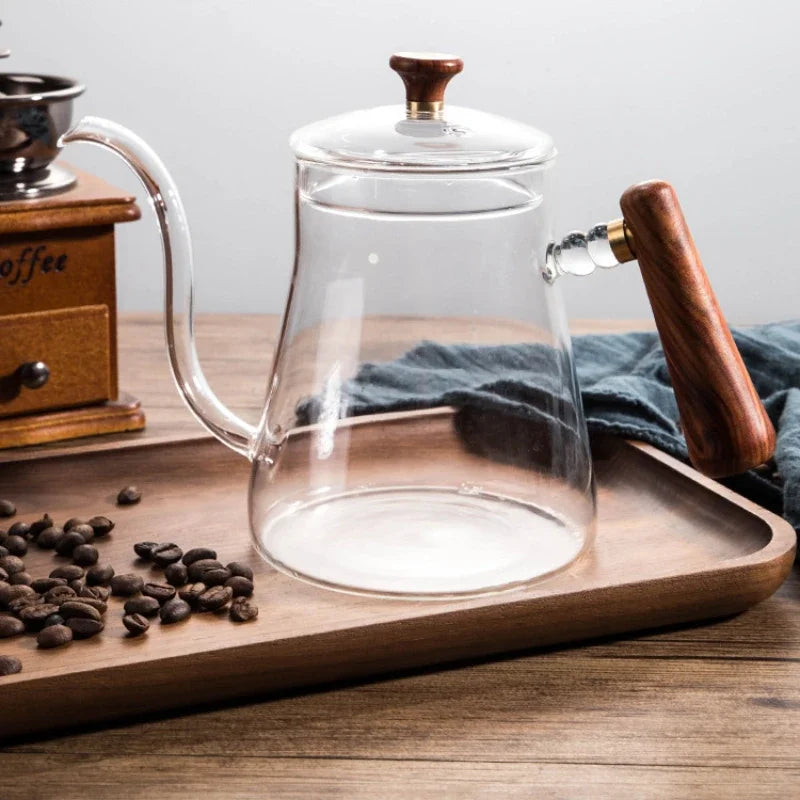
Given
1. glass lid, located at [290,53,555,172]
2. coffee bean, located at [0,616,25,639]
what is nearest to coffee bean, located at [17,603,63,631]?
coffee bean, located at [0,616,25,639]

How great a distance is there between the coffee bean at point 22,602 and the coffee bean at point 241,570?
0.34ft

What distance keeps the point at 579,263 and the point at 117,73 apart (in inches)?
42.9

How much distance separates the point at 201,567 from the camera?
709mm

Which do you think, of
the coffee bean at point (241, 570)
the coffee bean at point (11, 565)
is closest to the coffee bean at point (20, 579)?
the coffee bean at point (11, 565)

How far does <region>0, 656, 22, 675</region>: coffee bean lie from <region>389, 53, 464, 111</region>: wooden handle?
14.0 inches

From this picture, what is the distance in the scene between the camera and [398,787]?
1.82 feet

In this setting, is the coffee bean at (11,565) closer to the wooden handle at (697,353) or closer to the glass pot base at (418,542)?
the glass pot base at (418,542)

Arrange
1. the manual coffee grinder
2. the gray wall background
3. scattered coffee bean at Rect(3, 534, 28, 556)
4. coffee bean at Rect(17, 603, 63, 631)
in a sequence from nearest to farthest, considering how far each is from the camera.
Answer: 1. coffee bean at Rect(17, 603, 63, 631)
2. scattered coffee bean at Rect(3, 534, 28, 556)
3. the manual coffee grinder
4. the gray wall background

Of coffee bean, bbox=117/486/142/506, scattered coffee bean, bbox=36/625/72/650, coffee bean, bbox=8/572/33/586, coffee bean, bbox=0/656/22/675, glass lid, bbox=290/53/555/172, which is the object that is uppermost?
glass lid, bbox=290/53/555/172

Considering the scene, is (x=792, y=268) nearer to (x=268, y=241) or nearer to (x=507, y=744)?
(x=268, y=241)

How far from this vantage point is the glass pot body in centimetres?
71

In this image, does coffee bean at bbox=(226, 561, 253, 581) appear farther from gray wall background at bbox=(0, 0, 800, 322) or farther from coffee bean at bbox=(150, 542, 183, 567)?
gray wall background at bbox=(0, 0, 800, 322)

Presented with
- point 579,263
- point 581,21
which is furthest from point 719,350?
point 581,21

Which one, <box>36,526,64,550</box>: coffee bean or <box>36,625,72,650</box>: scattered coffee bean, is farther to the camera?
<box>36,526,64,550</box>: coffee bean
